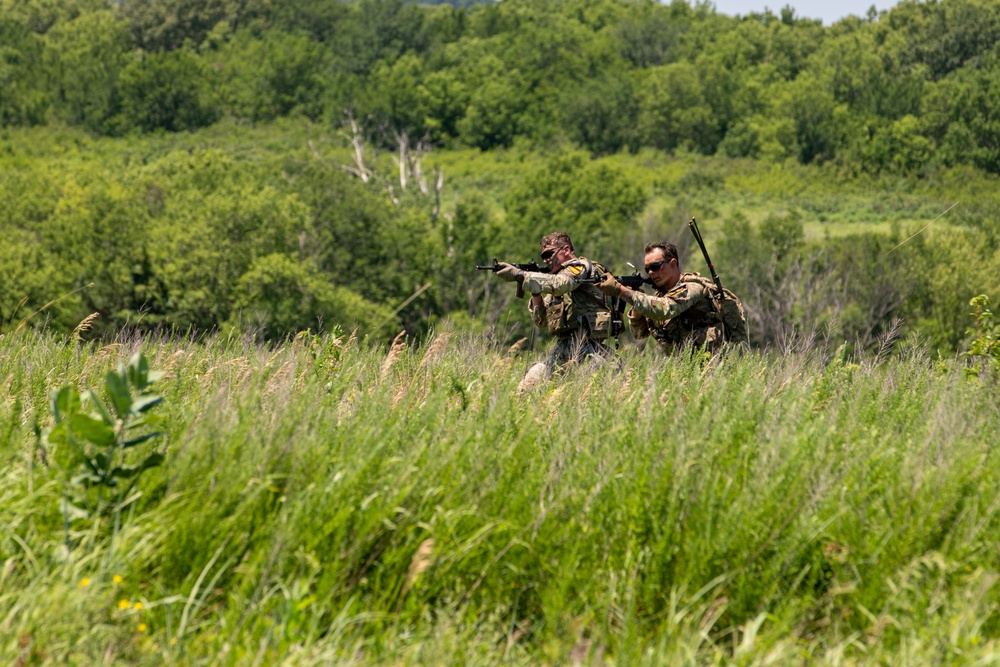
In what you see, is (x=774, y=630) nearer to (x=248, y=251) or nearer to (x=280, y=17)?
(x=248, y=251)

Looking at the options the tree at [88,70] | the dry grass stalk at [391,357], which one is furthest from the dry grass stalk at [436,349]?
the tree at [88,70]

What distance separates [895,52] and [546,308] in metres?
145

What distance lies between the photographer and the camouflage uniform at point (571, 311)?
7.68 m

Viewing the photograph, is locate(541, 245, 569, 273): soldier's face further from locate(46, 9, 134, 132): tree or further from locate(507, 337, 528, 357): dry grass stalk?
locate(46, 9, 134, 132): tree

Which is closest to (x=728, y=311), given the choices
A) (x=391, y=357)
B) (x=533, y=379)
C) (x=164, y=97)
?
(x=533, y=379)

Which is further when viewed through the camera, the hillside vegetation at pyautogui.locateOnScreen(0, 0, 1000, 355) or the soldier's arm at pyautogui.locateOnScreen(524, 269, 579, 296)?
the hillside vegetation at pyautogui.locateOnScreen(0, 0, 1000, 355)

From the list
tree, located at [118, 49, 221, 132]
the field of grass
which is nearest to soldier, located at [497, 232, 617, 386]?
the field of grass

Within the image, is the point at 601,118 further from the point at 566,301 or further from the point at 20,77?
the point at 566,301

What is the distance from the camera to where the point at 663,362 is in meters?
6.33

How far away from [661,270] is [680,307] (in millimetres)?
400

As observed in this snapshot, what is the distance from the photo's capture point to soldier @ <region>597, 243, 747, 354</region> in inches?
289

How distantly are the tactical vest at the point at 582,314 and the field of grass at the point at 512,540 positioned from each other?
3.23m

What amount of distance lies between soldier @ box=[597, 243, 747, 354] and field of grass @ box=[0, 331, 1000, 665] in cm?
256

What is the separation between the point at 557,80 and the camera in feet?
486
